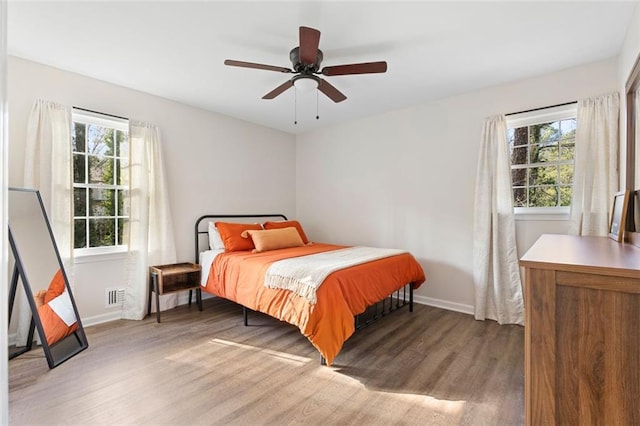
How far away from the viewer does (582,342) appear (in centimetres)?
100

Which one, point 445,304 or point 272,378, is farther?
point 445,304

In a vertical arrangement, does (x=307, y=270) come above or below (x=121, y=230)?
below

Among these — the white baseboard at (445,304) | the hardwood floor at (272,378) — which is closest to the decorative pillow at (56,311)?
the hardwood floor at (272,378)

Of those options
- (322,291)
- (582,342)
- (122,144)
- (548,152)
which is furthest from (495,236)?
(122,144)

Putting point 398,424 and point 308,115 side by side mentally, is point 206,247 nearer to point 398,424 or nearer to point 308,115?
point 308,115

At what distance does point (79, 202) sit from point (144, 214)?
0.60 m

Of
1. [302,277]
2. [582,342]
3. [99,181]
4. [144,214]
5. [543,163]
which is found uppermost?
[543,163]

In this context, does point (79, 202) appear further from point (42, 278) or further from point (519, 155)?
point (519, 155)

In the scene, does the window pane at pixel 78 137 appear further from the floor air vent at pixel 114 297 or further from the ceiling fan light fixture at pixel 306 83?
the ceiling fan light fixture at pixel 306 83

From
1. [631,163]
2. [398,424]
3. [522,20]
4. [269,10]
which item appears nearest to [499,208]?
[631,163]

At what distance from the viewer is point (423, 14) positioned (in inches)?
84.0

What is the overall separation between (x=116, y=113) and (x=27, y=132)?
81 cm

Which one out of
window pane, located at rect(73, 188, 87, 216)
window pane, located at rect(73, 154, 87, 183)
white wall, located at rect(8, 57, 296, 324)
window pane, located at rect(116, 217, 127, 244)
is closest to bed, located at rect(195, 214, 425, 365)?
white wall, located at rect(8, 57, 296, 324)

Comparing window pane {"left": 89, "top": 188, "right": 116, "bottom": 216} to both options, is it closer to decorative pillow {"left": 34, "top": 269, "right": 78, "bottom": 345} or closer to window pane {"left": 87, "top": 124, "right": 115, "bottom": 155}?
window pane {"left": 87, "top": 124, "right": 115, "bottom": 155}
